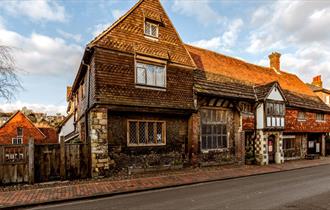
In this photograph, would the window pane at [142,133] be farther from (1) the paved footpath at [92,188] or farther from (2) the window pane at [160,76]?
(2) the window pane at [160,76]

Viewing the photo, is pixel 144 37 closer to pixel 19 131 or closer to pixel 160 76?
pixel 160 76

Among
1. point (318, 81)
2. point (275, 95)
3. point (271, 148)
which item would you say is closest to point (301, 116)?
point (275, 95)

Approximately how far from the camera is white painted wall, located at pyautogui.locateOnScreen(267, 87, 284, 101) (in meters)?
19.4

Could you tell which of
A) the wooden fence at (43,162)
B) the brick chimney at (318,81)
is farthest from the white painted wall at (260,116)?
the brick chimney at (318,81)

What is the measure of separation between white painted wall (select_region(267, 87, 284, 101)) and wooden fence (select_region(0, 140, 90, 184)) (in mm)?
14217

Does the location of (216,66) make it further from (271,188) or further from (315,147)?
(315,147)

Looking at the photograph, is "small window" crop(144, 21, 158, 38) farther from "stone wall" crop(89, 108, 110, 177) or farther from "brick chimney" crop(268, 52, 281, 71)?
"brick chimney" crop(268, 52, 281, 71)

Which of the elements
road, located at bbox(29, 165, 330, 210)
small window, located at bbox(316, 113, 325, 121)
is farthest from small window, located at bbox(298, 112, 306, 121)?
road, located at bbox(29, 165, 330, 210)

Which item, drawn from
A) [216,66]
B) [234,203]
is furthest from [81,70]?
[234,203]

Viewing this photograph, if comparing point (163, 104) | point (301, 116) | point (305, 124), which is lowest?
point (305, 124)

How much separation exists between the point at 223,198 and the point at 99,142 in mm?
6349

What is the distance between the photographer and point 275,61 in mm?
28953

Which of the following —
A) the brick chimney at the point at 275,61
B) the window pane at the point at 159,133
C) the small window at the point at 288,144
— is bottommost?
the small window at the point at 288,144

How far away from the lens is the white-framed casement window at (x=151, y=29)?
14492mm
